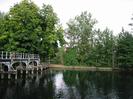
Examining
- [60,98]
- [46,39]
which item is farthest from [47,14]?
[60,98]

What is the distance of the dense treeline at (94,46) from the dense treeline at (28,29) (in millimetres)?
16323

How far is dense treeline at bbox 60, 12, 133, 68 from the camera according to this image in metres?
63.3

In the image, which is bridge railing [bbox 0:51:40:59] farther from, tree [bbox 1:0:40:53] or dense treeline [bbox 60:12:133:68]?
dense treeline [bbox 60:12:133:68]

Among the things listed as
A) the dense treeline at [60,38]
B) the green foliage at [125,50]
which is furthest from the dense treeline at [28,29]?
the green foliage at [125,50]

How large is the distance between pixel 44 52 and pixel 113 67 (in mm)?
20832

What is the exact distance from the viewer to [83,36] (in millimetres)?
77250

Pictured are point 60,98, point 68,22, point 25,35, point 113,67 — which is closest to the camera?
Result: point 60,98

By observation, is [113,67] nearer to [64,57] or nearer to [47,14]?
[64,57]

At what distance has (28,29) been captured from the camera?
52312 mm

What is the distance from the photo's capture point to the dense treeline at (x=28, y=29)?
51750 millimetres

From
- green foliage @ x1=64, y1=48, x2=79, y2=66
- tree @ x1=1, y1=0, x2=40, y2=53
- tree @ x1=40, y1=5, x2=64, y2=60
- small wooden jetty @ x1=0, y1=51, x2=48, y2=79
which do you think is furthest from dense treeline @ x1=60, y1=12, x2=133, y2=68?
tree @ x1=1, y1=0, x2=40, y2=53

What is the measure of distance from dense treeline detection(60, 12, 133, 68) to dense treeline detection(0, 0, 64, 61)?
16.3m

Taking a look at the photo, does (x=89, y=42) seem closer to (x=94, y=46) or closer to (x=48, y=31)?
(x=94, y=46)

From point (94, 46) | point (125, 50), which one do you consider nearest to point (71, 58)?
point (94, 46)
